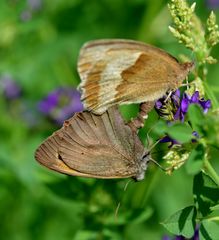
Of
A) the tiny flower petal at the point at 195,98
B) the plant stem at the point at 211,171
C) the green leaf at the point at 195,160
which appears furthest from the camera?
the tiny flower petal at the point at 195,98


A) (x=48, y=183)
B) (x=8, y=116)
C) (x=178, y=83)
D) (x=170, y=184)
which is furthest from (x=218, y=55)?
(x=178, y=83)

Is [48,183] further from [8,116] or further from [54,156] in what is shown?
[8,116]

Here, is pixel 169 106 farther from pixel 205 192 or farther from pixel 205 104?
pixel 205 192

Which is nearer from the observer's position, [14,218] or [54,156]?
[54,156]

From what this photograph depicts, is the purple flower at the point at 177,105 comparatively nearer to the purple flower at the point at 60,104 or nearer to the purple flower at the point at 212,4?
the purple flower at the point at 60,104

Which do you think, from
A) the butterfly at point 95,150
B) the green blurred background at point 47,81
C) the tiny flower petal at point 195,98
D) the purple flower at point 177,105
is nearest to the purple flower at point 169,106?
the purple flower at point 177,105

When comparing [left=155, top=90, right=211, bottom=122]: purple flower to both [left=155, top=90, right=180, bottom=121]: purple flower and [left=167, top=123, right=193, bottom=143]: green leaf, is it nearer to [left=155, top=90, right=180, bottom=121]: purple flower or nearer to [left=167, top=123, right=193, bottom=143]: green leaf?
[left=155, top=90, right=180, bottom=121]: purple flower
